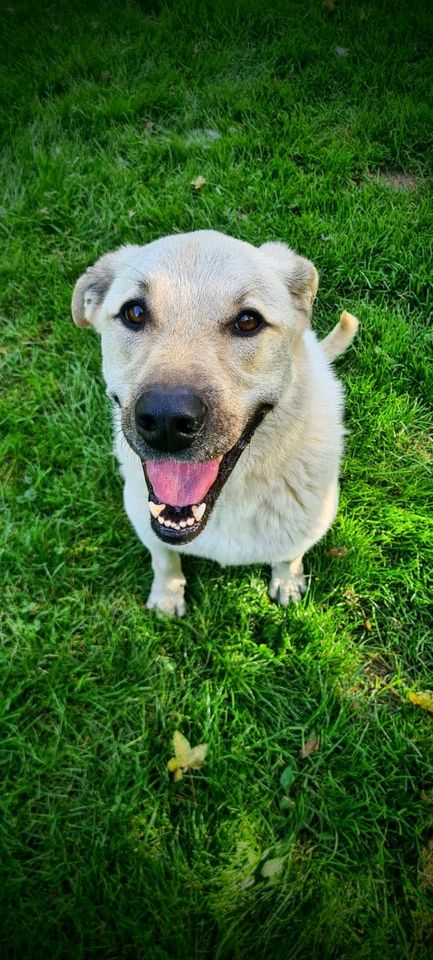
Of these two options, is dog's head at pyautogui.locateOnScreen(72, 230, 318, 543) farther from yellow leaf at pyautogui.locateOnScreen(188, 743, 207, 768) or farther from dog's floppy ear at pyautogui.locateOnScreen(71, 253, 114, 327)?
yellow leaf at pyautogui.locateOnScreen(188, 743, 207, 768)

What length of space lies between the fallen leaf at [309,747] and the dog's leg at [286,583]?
0.69 meters

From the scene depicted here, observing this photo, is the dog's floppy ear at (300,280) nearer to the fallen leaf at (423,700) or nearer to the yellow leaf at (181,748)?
the fallen leaf at (423,700)

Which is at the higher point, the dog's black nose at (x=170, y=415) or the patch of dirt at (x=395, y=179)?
the dog's black nose at (x=170, y=415)

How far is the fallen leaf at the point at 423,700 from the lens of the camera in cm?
289

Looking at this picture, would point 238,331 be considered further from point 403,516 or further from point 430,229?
point 430,229

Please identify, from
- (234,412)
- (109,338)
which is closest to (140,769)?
(234,412)

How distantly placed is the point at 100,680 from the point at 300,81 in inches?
202

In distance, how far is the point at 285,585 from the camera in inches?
126

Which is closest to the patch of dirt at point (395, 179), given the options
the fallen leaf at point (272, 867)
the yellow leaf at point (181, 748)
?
the yellow leaf at point (181, 748)

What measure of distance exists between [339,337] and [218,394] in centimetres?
154

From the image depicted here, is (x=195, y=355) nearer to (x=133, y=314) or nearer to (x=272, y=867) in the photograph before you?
(x=133, y=314)

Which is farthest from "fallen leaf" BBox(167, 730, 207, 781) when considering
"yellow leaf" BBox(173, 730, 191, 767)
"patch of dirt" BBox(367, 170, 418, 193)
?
"patch of dirt" BBox(367, 170, 418, 193)

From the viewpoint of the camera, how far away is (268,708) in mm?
2945

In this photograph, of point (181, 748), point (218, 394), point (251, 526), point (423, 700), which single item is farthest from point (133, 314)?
point (423, 700)
